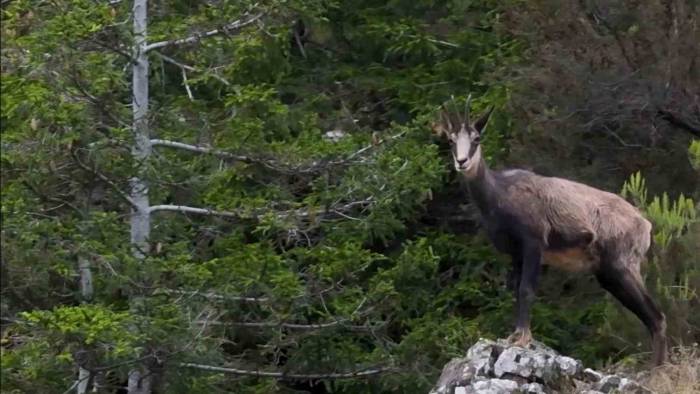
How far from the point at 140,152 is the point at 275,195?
4.69ft

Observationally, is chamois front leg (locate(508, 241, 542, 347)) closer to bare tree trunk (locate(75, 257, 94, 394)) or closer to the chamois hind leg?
the chamois hind leg

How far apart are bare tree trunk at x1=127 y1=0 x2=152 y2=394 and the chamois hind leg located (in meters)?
3.97

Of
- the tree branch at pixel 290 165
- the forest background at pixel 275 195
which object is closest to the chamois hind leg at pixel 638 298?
the forest background at pixel 275 195

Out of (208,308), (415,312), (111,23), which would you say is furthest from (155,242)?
(415,312)

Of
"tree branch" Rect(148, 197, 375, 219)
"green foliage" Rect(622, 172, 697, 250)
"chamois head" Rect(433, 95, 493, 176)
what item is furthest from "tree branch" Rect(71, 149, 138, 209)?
"green foliage" Rect(622, 172, 697, 250)

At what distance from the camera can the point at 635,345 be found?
42.4 feet

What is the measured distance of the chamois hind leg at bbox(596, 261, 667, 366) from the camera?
38.7 ft

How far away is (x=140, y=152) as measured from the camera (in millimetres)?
13719

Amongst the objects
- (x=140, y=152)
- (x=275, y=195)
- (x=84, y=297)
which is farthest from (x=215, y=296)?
(x=140, y=152)

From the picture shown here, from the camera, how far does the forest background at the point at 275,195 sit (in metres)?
12.9

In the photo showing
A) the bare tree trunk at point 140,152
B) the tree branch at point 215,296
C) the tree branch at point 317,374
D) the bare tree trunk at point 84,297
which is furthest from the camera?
the tree branch at point 317,374

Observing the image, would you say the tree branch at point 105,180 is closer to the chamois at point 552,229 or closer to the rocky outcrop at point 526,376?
the chamois at point 552,229

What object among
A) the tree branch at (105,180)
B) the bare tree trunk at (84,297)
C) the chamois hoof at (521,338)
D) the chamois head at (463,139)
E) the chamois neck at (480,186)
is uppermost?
the chamois head at (463,139)

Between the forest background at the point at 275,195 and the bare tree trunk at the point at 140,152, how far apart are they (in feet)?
0.08
